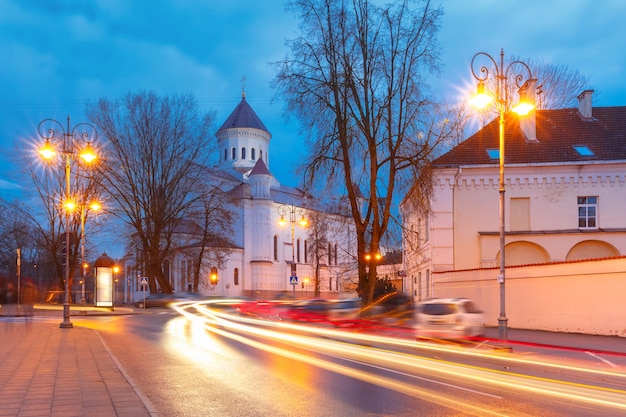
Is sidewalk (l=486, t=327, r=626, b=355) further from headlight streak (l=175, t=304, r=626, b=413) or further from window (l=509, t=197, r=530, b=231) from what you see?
window (l=509, t=197, r=530, b=231)

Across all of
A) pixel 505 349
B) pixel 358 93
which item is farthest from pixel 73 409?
pixel 358 93

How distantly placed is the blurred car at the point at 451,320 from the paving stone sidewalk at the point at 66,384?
10.2 meters

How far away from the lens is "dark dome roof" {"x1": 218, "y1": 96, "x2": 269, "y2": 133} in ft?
335

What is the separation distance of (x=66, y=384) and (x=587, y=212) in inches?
1183

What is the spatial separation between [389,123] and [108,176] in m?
30.5

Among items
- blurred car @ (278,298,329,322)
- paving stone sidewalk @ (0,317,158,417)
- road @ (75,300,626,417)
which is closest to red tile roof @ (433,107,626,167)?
blurred car @ (278,298,329,322)

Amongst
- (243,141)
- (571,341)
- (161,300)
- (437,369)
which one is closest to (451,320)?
(571,341)

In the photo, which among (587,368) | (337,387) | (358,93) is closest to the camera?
(337,387)

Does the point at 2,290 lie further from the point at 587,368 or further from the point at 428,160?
the point at 587,368

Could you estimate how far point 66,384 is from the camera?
1145 cm

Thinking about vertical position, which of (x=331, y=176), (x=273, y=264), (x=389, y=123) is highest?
(x=389, y=123)

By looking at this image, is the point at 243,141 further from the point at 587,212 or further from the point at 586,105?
the point at 587,212

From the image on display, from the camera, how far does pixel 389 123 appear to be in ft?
108

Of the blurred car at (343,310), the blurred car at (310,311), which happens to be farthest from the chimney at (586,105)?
the blurred car at (310,311)
